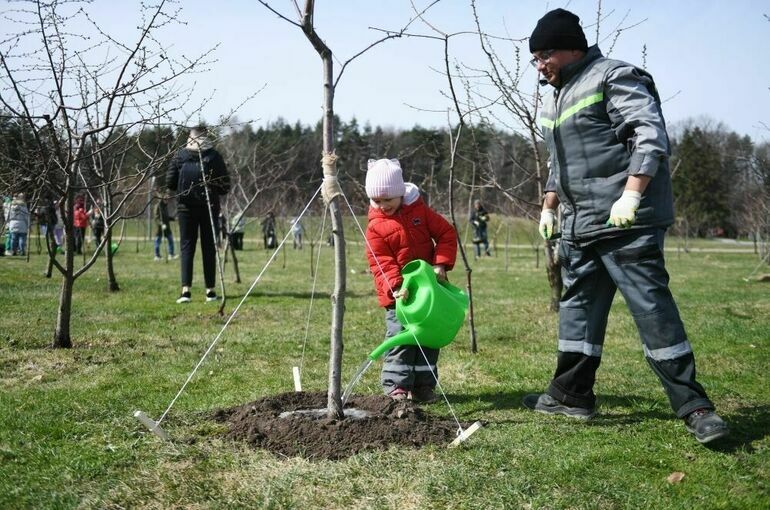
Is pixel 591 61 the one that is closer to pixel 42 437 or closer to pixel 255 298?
pixel 42 437

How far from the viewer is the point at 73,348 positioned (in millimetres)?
5512

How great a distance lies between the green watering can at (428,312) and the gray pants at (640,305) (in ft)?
2.15

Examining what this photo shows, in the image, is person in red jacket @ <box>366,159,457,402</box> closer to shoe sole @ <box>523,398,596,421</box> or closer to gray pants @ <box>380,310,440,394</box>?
gray pants @ <box>380,310,440,394</box>

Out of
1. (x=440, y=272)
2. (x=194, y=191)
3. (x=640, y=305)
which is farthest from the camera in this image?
(x=194, y=191)

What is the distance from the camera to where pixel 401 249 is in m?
→ 4.22

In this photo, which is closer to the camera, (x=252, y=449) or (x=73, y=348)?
(x=252, y=449)

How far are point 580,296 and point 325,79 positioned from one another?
171 centimetres

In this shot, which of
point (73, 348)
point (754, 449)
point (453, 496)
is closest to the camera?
point (453, 496)

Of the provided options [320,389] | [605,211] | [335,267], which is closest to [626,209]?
[605,211]

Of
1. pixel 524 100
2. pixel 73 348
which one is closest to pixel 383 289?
pixel 73 348

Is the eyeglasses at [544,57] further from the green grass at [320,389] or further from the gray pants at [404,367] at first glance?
the green grass at [320,389]

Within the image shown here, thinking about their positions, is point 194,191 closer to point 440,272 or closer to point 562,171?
point 440,272

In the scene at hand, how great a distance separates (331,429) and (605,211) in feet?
5.48

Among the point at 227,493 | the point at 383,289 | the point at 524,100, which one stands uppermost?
the point at 524,100
